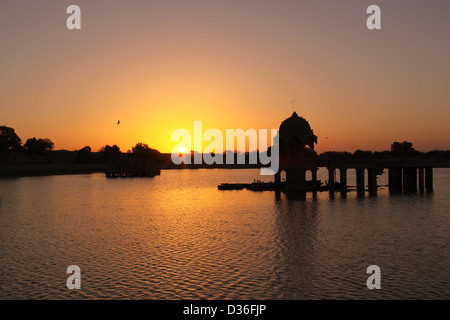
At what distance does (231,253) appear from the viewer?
28812 millimetres

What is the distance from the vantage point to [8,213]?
54062mm

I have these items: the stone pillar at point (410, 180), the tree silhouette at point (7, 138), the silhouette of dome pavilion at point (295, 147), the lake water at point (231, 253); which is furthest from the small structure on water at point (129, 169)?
the lake water at point (231, 253)

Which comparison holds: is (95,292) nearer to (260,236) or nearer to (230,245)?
(230,245)

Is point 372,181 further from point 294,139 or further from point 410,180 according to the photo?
point 294,139

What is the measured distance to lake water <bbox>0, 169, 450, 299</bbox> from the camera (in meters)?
21.2

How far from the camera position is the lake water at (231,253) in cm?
2125

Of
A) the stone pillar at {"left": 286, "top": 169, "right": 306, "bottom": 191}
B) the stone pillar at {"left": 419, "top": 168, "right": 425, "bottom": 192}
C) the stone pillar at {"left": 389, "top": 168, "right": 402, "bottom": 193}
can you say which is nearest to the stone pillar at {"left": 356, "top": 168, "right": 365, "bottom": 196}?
the stone pillar at {"left": 389, "top": 168, "right": 402, "bottom": 193}

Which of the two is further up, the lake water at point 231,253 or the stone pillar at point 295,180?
the stone pillar at point 295,180

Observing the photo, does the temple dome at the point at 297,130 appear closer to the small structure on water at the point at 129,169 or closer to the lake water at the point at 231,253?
the lake water at the point at 231,253

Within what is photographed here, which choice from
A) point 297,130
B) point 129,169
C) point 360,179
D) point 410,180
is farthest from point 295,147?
point 129,169

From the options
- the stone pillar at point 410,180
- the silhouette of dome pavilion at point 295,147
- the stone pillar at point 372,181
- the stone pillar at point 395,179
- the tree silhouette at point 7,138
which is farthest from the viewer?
the tree silhouette at point 7,138

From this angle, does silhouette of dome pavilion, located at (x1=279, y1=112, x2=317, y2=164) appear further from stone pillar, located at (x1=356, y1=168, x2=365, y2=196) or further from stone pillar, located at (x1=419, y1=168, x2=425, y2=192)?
stone pillar, located at (x1=419, y1=168, x2=425, y2=192)

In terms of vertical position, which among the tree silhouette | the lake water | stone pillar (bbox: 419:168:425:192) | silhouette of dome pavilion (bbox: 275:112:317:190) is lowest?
the lake water
